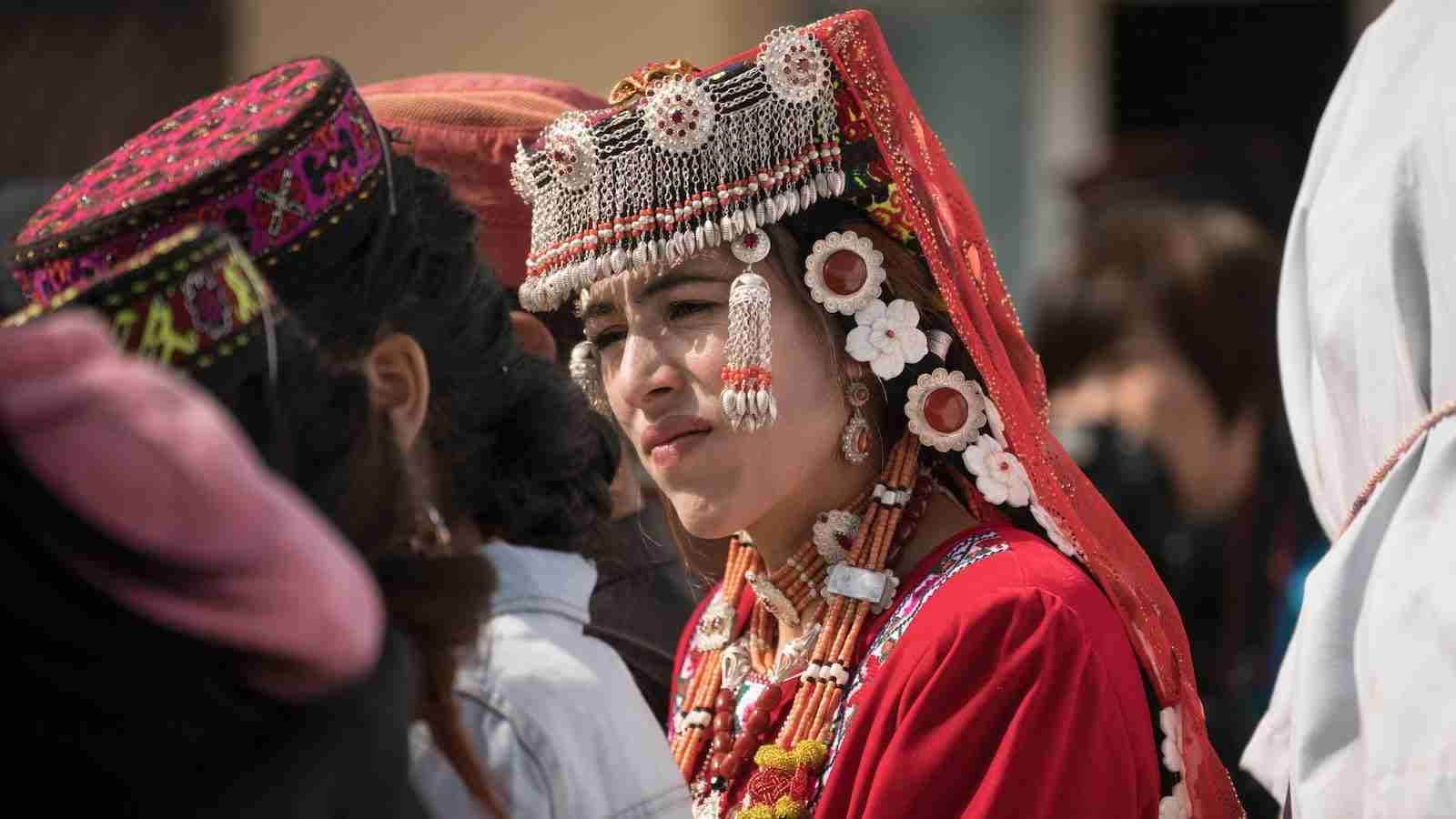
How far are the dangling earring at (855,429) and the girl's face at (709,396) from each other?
2 centimetres

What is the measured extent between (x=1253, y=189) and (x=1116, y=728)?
13.5 ft

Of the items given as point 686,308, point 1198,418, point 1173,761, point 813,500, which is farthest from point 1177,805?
point 1198,418

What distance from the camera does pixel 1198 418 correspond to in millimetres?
4426

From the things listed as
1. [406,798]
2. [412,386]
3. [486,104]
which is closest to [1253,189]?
[486,104]

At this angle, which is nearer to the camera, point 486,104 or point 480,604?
point 480,604

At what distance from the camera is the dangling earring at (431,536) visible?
56.7 inches

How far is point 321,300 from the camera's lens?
1.43 meters

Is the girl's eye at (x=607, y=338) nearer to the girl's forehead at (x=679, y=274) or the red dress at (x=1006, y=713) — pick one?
the girl's forehead at (x=679, y=274)

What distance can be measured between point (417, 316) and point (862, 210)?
0.81 m

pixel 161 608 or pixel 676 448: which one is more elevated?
pixel 161 608

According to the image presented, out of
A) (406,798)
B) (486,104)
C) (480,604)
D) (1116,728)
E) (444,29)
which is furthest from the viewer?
(444,29)

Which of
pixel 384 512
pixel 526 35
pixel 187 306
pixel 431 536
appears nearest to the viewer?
pixel 187 306

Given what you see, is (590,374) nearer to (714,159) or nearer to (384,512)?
(714,159)

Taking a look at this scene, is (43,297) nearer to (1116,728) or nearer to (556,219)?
(556,219)
